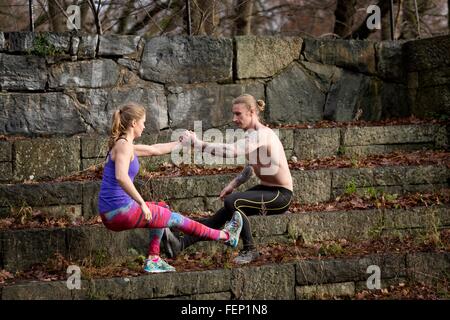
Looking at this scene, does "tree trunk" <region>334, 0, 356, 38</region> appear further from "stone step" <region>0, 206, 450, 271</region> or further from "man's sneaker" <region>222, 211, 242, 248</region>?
"man's sneaker" <region>222, 211, 242, 248</region>

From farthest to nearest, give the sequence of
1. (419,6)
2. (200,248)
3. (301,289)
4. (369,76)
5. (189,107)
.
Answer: (419,6) → (369,76) → (189,107) → (200,248) → (301,289)

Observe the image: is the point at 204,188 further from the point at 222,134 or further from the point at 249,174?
the point at 222,134

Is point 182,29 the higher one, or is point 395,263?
point 182,29

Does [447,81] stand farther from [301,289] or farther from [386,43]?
[301,289]

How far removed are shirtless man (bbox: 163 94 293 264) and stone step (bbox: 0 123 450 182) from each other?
68.3 inches

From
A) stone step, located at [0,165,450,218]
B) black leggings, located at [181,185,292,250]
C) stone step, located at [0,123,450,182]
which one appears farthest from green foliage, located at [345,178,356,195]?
black leggings, located at [181,185,292,250]

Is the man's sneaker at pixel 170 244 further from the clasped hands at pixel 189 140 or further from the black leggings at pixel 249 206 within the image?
the clasped hands at pixel 189 140

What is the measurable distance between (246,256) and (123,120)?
1.48m

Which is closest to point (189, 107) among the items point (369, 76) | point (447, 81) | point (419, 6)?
point (369, 76)

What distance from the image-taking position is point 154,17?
11672 mm

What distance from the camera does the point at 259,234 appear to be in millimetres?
6551

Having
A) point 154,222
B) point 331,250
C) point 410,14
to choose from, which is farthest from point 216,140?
point 410,14
